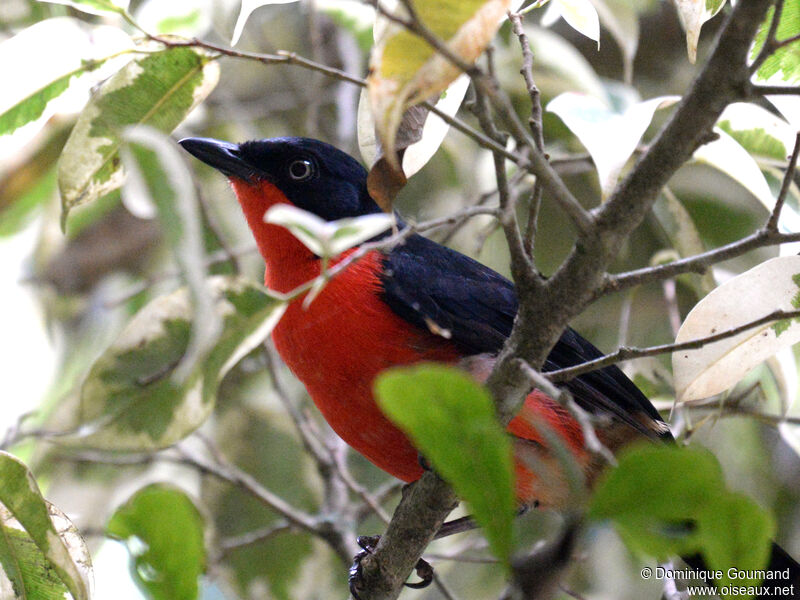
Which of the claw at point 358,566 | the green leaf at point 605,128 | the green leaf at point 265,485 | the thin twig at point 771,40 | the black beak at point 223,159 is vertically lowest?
the green leaf at point 265,485

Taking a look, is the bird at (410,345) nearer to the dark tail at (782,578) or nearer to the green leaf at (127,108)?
the dark tail at (782,578)

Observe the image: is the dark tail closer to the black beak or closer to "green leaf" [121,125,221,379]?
the black beak

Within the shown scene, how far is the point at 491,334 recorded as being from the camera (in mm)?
2775

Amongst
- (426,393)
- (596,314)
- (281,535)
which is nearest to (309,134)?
(596,314)

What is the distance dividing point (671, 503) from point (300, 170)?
94.3 inches

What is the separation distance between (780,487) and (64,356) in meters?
3.72

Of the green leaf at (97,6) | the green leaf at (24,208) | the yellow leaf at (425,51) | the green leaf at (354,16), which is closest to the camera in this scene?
the yellow leaf at (425,51)

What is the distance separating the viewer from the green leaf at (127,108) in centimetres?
204

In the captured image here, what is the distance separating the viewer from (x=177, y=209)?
4.12ft

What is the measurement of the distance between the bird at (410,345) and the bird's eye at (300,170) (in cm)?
23

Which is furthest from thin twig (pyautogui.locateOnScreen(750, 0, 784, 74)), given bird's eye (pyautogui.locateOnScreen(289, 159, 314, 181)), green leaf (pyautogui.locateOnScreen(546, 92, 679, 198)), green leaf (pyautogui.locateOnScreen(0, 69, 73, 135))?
bird's eye (pyautogui.locateOnScreen(289, 159, 314, 181))

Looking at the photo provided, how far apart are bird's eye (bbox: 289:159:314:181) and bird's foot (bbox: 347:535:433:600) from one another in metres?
1.27

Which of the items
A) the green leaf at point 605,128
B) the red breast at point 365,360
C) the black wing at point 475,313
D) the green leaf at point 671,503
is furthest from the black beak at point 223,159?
the green leaf at point 671,503

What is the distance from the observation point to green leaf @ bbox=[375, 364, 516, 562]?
1.16 meters
